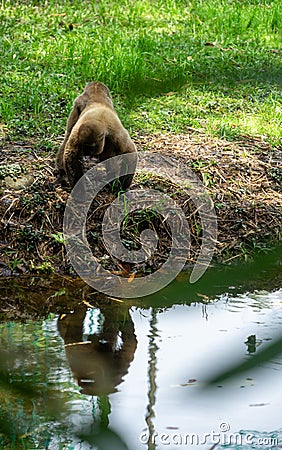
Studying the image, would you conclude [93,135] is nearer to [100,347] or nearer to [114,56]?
[114,56]

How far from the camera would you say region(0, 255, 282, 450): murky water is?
2.90 m

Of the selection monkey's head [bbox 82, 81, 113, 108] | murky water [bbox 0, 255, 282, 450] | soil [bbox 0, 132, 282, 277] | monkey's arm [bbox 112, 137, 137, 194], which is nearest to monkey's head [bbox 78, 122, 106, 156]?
monkey's arm [bbox 112, 137, 137, 194]

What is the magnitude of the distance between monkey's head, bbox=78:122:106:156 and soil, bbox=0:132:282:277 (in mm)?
699

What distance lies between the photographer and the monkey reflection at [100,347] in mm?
3441

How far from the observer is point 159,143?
602cm

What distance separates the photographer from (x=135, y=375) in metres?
3.44

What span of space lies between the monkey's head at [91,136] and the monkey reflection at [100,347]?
2.99 ft

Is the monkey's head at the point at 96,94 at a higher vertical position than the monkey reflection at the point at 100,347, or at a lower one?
higher

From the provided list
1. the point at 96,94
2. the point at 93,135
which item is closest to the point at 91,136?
the point at 93,135

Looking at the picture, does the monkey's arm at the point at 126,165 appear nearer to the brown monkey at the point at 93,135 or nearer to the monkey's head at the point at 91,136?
the brown monkey at the point at 93,135

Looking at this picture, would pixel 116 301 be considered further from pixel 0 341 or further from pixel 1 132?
pixel 1 132

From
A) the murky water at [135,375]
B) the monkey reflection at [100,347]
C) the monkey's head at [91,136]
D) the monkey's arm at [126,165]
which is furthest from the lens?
the monkey's arm at [126,165]

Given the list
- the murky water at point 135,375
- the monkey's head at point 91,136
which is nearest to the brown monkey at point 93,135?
the monkey's head at point 91,136

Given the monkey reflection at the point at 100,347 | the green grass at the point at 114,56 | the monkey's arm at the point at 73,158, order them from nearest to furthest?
1. the monkey reflection at the point at 100,347
2. the monkey's arm at the point at 73,158
3. the green grass at the point at 114,56
